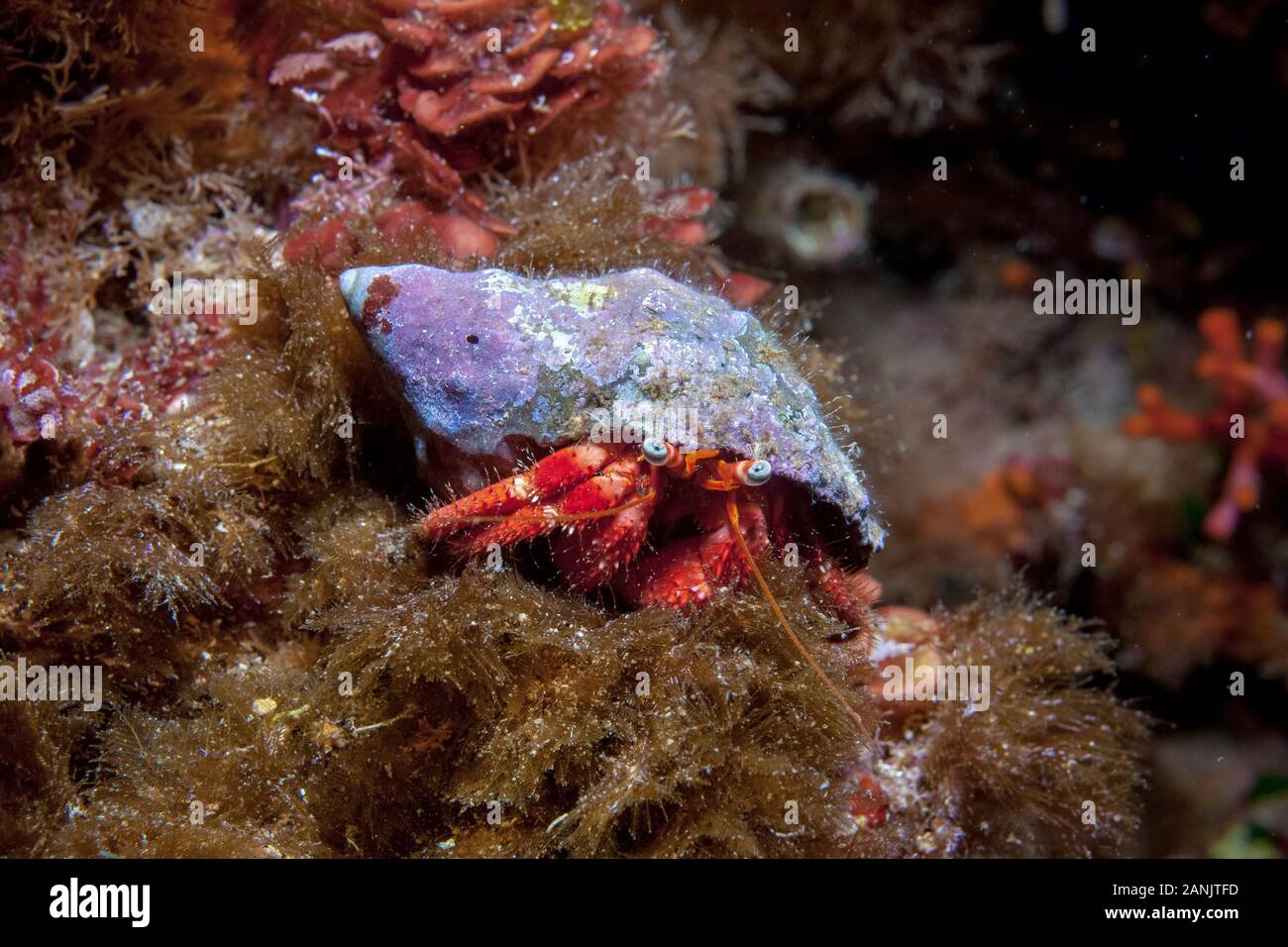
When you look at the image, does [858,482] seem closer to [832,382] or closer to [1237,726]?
[832,382]

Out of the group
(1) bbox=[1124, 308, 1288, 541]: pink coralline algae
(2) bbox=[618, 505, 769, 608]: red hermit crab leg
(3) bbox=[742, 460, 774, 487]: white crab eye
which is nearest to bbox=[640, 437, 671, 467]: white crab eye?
(3) bbox=[742, 460, 774, 487]: white crab eye

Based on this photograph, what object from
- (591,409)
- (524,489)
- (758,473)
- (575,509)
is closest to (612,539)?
(575,509)

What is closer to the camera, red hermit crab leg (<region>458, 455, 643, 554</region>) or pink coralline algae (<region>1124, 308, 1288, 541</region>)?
red hermit crab leg (<region>458, 455, 643, 554</region>)

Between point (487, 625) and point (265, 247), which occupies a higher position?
point (265, 247)

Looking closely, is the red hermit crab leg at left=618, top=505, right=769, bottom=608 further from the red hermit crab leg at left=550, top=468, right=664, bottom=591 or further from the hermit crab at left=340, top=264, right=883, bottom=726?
the red hermit crab leg at left=550, top=468, right=664, bottom=591

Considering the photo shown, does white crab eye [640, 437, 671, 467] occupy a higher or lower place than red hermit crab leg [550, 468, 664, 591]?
higher
